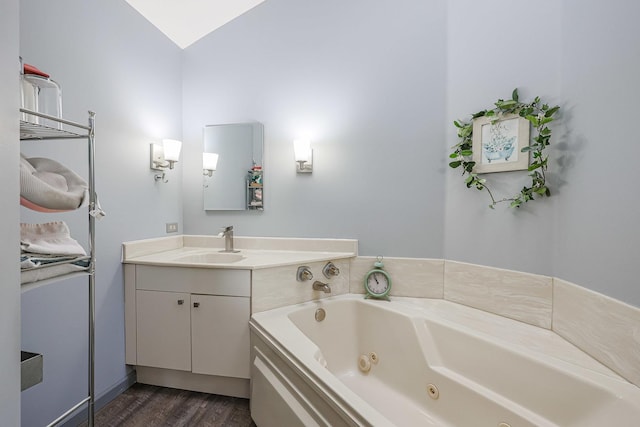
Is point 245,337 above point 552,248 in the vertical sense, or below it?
below

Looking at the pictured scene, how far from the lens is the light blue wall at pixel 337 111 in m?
1.84

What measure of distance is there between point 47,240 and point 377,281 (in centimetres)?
167

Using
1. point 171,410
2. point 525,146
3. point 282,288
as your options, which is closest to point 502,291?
point 525,146

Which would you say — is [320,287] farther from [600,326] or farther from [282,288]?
[600,326]

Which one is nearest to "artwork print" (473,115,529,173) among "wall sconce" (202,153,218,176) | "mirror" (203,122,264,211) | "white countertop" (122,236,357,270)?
"white countertop" (122,236,357,270)

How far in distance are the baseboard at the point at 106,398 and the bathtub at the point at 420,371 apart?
0.89 meters

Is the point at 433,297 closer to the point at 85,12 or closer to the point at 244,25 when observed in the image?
the point at 244,25

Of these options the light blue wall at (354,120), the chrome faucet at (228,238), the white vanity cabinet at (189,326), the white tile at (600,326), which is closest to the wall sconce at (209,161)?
the light blue wall at (354,120)

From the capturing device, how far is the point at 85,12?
1476 millimetres

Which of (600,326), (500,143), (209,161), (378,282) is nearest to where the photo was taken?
(600,326)

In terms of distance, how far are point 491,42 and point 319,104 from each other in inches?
43.8

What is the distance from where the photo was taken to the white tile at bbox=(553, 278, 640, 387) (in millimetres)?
952

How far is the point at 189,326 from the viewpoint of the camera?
162 centimetres

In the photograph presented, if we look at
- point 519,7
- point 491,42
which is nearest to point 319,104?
point 491,42
